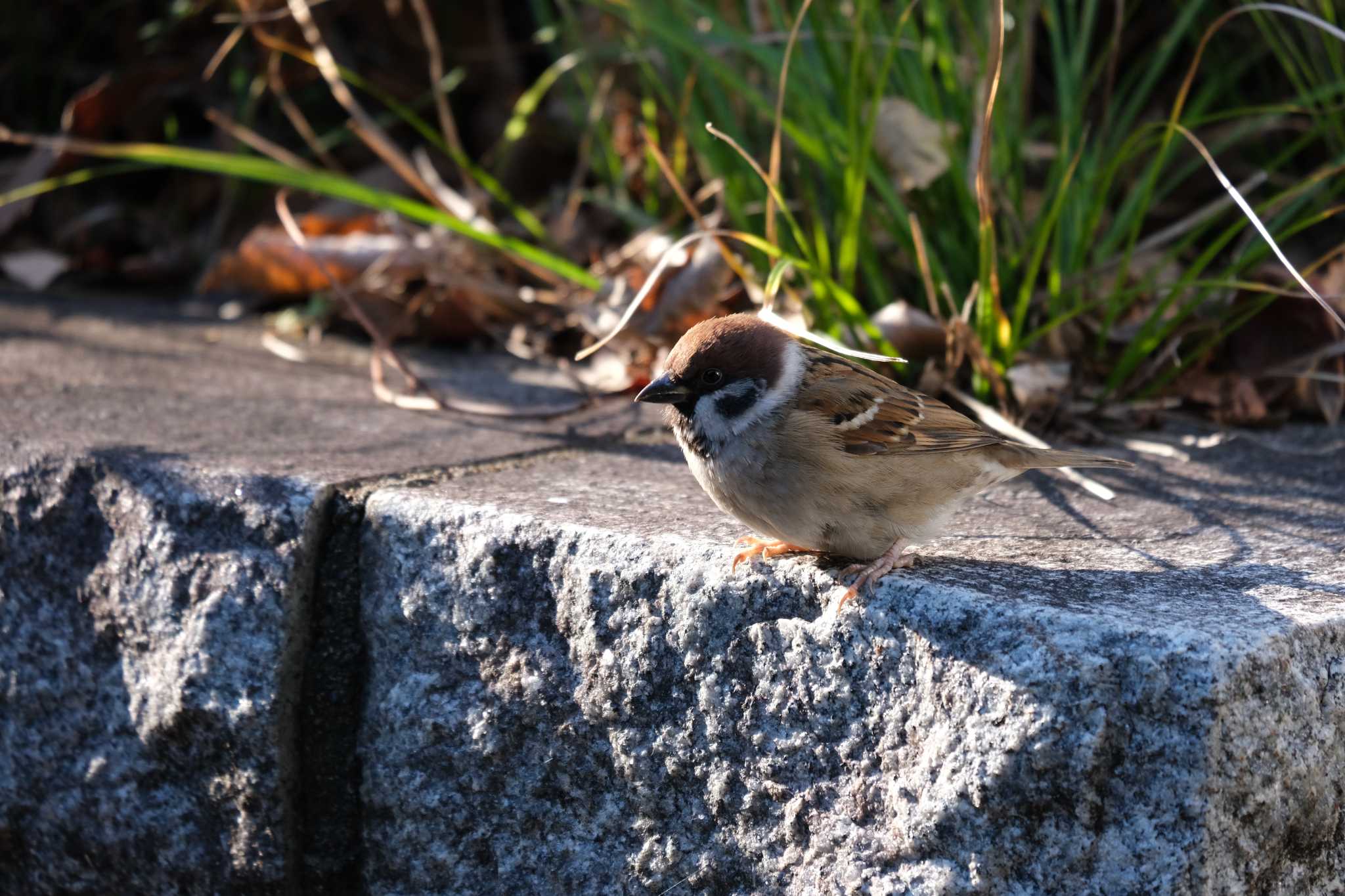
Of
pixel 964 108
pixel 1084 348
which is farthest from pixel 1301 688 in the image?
pixel 964 108

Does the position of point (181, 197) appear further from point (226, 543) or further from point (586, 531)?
point (586, 531)

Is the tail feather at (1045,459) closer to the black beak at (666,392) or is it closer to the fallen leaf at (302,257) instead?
the black beak at (666,392)

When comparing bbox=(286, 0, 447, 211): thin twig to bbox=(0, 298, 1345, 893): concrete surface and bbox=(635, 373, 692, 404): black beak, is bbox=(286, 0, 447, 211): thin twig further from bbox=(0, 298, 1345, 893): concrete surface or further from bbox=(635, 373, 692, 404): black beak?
bbox=(635, 373, 692, 404): black beak

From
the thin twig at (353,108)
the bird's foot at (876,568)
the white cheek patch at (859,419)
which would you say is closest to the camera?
the bird's foot at (876,568)

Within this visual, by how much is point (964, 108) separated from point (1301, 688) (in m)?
1.81

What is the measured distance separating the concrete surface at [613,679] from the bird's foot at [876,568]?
2 centimetres

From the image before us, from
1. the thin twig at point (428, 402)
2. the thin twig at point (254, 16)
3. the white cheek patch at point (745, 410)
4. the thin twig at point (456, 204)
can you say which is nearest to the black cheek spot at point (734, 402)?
the white cheek patch at point (745, 410)

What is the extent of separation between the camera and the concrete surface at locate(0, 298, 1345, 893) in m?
1.49

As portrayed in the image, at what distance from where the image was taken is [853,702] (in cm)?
165

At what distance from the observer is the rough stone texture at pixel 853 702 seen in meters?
1.47

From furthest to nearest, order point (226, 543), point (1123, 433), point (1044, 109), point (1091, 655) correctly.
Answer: point (1044, 109), point (1123, 433), point (226, 543), point (1091, 655)

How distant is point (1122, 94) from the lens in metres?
3.11

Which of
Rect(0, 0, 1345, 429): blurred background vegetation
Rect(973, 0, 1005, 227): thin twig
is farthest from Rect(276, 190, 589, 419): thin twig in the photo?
Rect(973, 0, 1005, 227): thin twig

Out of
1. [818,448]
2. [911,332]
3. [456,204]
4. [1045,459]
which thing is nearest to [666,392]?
[818,448]
